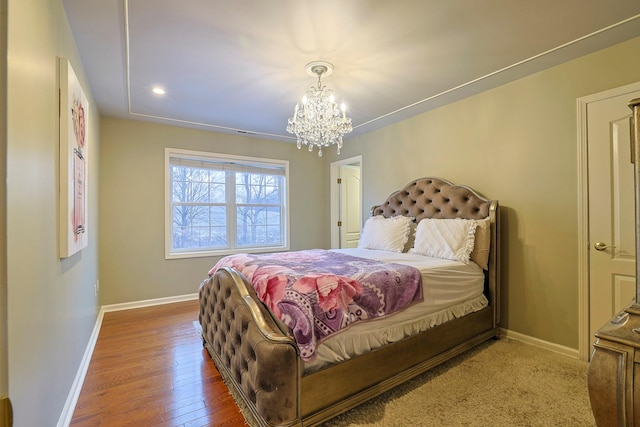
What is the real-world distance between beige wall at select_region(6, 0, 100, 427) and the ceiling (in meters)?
0.56

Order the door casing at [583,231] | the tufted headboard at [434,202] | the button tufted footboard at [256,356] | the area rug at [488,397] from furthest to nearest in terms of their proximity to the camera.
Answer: the tufted headboard at [434,202] < the door casing at [583,231] < the area rug at [488,397] < the button tufted footboard at [256,356]

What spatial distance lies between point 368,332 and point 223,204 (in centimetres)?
337

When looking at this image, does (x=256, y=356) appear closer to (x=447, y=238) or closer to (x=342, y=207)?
(x=447, y=238)

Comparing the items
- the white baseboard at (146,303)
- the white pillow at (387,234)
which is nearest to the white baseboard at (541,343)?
the white pillow at (387,234)

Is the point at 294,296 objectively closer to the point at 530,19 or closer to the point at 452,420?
the point at 452,420

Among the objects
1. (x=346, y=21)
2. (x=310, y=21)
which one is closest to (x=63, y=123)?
(x=310, y=21)

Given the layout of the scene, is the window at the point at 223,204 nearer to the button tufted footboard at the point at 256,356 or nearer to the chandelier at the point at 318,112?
the chandelier at the point at 318,112

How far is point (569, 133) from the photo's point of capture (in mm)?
2492

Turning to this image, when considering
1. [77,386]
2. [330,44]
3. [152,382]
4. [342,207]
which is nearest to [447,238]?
[330,44]

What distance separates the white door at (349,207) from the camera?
5262 mm

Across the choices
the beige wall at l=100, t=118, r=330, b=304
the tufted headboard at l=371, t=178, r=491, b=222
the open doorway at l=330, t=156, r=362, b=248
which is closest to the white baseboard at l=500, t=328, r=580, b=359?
the tufted headboard at l=371, t=178, r=491, b=222

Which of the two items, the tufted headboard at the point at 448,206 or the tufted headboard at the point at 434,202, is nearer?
the tufted headboard at the point at 448,206

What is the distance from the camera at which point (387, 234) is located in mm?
3459

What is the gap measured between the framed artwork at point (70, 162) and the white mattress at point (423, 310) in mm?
1626
